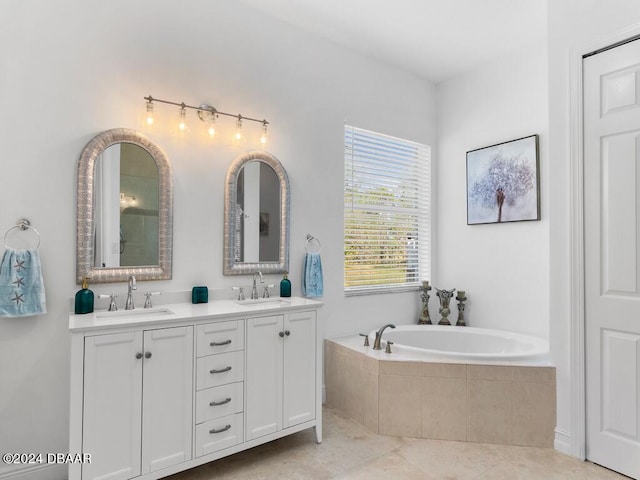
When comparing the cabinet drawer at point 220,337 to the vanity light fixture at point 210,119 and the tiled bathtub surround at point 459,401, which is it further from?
the vanity light fixture at point 210,119

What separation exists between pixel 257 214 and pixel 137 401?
1340mm

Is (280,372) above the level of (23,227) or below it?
below

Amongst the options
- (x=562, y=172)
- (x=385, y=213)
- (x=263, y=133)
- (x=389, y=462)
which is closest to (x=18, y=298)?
(x=263, y=133)

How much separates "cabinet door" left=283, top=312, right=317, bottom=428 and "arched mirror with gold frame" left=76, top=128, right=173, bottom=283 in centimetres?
83

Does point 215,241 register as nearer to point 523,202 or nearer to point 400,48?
point 400,48

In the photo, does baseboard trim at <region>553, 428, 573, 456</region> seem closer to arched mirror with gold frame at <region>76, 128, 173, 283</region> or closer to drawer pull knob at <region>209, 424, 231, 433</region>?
drawer pull knob at <region>209, 424, 231, 433</region>

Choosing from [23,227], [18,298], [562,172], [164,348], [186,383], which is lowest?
[186,383]

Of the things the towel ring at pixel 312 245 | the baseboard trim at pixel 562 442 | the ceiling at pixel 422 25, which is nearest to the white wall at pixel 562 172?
the baseboard trim at pixel 562 442

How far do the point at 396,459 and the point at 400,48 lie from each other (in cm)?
302

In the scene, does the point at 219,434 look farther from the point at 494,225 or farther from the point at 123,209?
the point at 494,225

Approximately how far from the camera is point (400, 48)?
3223 millimetres

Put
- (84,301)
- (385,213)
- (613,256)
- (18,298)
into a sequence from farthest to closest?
(385,213) < (613,256) < (84,301) < (18,298)

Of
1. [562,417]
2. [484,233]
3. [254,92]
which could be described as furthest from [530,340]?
[254,92]

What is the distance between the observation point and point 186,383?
1.93 meters
